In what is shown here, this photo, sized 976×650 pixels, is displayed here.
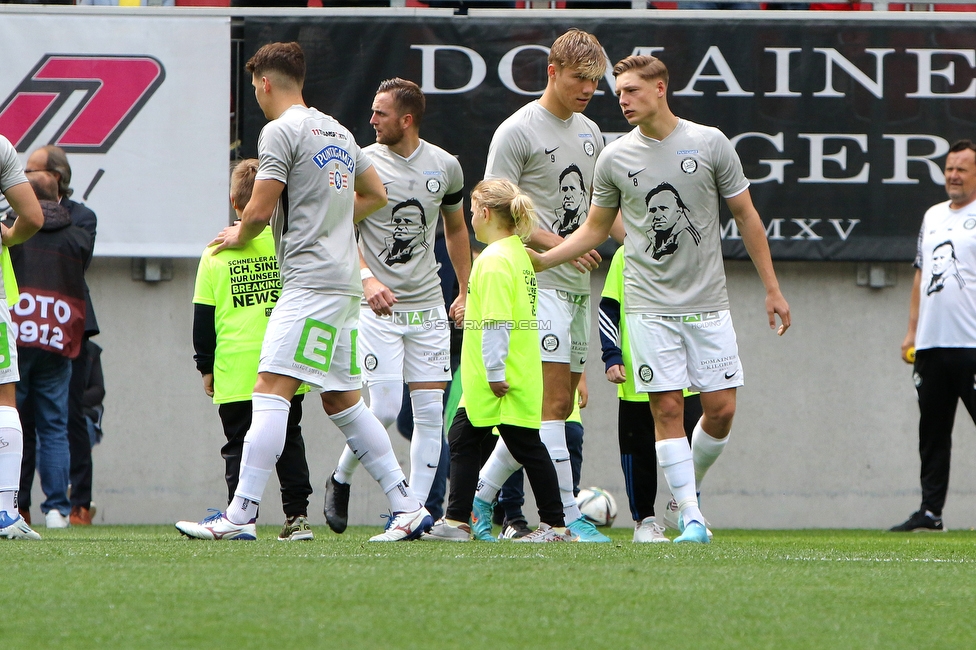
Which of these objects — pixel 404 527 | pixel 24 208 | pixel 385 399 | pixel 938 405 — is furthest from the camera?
pixel 938 405

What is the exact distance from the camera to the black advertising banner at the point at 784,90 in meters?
8.61

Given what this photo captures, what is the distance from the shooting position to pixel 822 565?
416 centimetres

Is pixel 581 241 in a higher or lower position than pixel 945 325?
higher

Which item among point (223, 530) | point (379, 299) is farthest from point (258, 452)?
point (379, 299)

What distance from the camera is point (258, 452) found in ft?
15.6

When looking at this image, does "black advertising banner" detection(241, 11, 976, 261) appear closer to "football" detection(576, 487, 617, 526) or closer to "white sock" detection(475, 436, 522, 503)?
"football" detection(576, 487, 617, 526)

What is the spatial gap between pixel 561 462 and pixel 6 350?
2223 mm

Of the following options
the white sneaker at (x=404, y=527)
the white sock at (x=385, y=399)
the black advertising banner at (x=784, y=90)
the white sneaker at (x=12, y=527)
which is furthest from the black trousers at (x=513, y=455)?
the black advertising banner at (x=784, y=90)

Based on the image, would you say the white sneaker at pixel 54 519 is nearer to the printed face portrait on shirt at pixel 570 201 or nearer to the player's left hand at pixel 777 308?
the printed face portrait on shirt at pixel 570 201

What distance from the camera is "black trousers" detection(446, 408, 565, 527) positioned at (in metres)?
5.16

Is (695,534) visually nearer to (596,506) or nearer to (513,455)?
(513,455)

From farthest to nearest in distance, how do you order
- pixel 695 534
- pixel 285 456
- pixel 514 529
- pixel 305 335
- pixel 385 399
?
pixel 514 529
pixel 385 399
pixel 285 456
pixel 695 534
pixel 305 335

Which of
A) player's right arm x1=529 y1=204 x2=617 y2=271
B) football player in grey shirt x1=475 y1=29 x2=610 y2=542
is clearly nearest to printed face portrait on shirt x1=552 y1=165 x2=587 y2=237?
football player in grey shirt x1=475 y1=29 x2=610 y2=542

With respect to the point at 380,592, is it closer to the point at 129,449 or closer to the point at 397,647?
the point at 397,647
